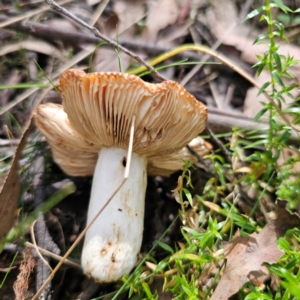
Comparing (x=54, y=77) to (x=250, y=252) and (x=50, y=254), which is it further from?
(x=250, y=252)

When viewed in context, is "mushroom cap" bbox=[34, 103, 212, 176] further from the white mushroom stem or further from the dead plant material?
the dead plant material

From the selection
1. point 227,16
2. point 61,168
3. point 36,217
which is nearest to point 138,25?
point 227,16

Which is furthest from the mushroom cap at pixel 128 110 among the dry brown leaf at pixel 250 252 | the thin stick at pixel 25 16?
the thin stick at pixel 25 16

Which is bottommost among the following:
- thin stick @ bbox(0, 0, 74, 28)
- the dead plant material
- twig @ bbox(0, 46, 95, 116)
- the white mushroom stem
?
the dead plant material

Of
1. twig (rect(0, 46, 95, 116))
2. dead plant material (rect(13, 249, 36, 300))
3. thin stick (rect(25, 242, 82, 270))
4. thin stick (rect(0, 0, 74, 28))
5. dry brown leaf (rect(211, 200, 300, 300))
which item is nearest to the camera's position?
dry brown leaf (rect(211, 200, 300, 300))

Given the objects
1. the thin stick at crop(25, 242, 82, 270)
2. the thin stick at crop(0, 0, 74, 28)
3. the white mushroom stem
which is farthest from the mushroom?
the thin stick at crop(0, 0, 74, 28)

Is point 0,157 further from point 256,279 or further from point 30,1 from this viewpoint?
point 256,279

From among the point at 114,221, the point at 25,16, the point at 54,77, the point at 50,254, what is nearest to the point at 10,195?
the point at 50,254

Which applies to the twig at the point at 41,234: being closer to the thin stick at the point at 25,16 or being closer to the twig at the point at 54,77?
the twig at the point at 54,77
